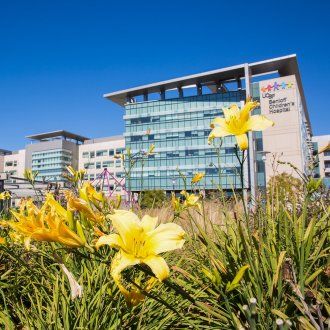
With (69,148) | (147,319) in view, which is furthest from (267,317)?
(69,148)

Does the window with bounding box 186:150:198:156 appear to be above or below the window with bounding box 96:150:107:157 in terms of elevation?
below

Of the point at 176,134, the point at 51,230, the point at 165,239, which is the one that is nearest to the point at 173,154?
the point at 176,134

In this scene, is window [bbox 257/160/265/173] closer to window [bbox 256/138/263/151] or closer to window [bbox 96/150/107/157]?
window [bbox 256/138/263/151]

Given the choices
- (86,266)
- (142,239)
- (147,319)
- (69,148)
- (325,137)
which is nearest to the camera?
(142,239)

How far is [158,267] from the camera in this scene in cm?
80

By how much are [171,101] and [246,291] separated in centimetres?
4975

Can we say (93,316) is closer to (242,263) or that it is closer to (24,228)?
(24,228)

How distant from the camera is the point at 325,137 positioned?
185 ft

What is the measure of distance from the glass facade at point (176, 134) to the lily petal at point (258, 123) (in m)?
44.4

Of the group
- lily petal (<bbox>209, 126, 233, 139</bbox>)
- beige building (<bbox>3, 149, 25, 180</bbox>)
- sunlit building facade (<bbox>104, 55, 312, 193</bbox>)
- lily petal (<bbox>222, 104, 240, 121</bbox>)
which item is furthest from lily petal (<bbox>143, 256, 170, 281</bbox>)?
beige building (<bbox>3, 149, 25, 180</bbox>)

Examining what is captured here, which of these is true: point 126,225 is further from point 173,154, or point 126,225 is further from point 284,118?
point 284,118

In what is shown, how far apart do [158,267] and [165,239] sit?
109 mm

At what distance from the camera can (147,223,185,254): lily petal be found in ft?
2.85

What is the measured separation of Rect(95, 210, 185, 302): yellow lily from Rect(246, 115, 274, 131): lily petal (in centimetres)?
60
